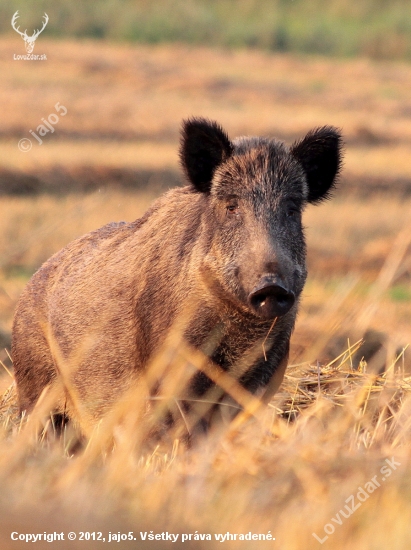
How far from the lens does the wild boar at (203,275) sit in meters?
5.42

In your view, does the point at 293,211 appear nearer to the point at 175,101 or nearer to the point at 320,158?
the point at 320,158

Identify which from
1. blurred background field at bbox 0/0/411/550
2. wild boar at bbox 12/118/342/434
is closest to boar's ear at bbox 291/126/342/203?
wild boar at bbox 12/118/342/434

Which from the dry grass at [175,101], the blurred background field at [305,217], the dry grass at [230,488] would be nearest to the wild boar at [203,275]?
the blurred background field at [305,217]

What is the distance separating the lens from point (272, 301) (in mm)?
5035

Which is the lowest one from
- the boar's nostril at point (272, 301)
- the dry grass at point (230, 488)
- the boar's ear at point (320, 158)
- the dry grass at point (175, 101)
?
the dry grass at point (175, 101)

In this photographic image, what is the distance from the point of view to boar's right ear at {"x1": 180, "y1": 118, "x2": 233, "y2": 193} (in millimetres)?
5887

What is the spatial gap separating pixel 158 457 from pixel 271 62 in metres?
41.1

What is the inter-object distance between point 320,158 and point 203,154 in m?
0.80

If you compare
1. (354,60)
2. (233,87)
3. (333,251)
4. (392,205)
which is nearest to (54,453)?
(333,251)

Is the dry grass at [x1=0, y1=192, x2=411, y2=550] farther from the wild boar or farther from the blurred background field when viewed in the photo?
the wild boar

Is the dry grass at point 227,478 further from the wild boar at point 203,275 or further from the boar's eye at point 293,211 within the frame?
the boar's eye at point 293,211

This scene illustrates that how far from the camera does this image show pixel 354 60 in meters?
→ 47.6

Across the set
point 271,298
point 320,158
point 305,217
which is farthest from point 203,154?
point 305,217

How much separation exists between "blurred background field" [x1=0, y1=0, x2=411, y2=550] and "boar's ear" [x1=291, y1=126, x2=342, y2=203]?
0.33m
